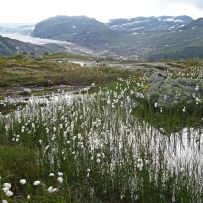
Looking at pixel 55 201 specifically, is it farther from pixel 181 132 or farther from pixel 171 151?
pixel 181 132

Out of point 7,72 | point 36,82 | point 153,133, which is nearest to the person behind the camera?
point 153,133

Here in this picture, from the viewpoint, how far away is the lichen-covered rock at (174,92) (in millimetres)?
20094

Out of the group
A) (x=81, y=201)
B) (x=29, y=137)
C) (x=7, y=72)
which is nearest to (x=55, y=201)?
(x=81, y=201)

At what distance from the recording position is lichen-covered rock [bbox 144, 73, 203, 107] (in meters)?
20.1

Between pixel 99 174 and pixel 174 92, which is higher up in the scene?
pixel 174 92

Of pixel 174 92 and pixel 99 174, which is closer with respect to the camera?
pixel 99 174

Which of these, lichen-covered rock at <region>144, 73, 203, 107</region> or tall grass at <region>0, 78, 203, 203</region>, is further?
lichen-covered rock at <region>144, 73, 203, 107</region>

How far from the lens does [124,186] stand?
11.0 metres

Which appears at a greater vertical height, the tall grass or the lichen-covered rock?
the lichen-covered rock

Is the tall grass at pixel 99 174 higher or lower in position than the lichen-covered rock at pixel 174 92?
lower

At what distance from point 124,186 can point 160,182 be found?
943 mm

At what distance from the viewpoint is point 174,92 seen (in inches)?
832

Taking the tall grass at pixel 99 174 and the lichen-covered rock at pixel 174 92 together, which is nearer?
the tall grass at pixel 99 174

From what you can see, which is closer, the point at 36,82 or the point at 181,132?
the point at 181,132
